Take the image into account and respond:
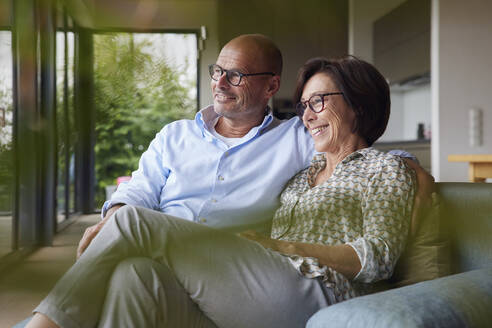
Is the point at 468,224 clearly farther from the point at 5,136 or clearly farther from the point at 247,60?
the point at 5,136

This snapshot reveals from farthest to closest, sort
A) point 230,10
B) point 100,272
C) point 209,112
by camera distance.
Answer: point 209,112 < point 100,272 < point 230,10

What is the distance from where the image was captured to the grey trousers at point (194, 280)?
0.54 metres

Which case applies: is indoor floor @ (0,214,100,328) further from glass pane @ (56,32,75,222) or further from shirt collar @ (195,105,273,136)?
shirt collar @ (195,105,273,136)

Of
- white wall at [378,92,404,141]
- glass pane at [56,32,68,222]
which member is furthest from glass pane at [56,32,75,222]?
white wall at [378,92,404,141]

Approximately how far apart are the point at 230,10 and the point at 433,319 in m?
0.31

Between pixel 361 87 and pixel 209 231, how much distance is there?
695mm

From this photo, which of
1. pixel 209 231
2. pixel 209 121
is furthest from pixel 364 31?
pixel 209 231

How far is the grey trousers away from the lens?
1.77ft

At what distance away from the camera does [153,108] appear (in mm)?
154

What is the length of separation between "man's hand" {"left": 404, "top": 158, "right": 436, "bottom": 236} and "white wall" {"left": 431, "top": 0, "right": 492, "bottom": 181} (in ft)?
6.65

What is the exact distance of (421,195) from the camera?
29.5 inches

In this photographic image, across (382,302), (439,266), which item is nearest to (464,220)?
(439,266)

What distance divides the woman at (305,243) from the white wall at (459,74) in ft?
6.45

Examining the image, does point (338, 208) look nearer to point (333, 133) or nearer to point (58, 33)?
point (333, 133)
